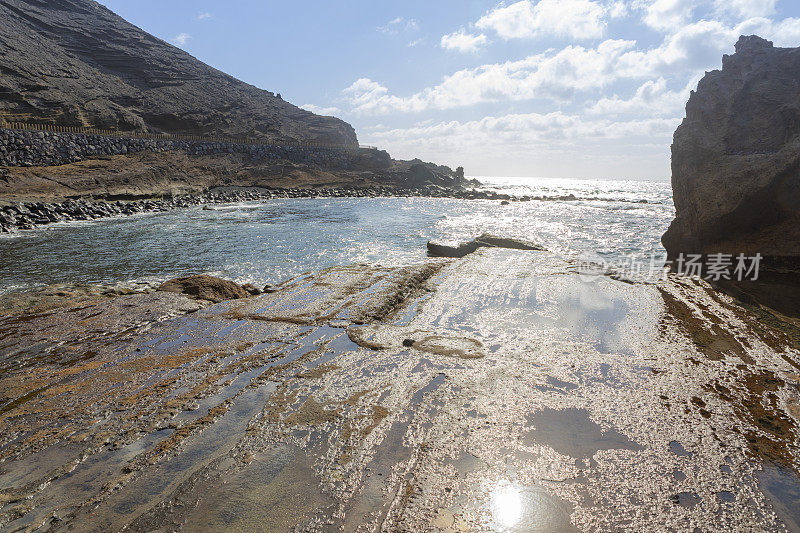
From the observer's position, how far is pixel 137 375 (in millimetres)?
4918

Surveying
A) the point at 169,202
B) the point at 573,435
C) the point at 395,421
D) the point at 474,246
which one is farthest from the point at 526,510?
the point at 169,202

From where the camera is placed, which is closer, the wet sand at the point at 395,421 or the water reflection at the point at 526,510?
the water reflection at the point at 526,510

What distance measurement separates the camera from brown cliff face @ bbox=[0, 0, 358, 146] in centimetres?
4472

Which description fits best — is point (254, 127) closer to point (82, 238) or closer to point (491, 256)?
point (82, 238)

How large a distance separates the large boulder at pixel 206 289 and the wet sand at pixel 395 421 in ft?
3.59

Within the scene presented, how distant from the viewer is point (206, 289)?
28.3 feet

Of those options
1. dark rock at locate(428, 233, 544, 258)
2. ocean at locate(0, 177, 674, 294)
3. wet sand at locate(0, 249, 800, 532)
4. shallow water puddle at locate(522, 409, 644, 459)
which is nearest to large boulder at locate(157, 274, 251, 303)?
wet sand at locate(0, 249, 800, 532)

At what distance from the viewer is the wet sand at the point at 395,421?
2.90 meters

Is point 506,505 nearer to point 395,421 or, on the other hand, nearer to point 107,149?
point 395,421

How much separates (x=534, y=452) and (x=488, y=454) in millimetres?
428

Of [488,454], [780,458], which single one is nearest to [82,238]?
[488,454]

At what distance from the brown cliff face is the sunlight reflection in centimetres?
5392

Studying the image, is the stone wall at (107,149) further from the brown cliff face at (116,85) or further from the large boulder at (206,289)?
the large boulder at (206,289)

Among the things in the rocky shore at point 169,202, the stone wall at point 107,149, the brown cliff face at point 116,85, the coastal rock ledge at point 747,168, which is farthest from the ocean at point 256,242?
the brown cliff face at point 116,85
